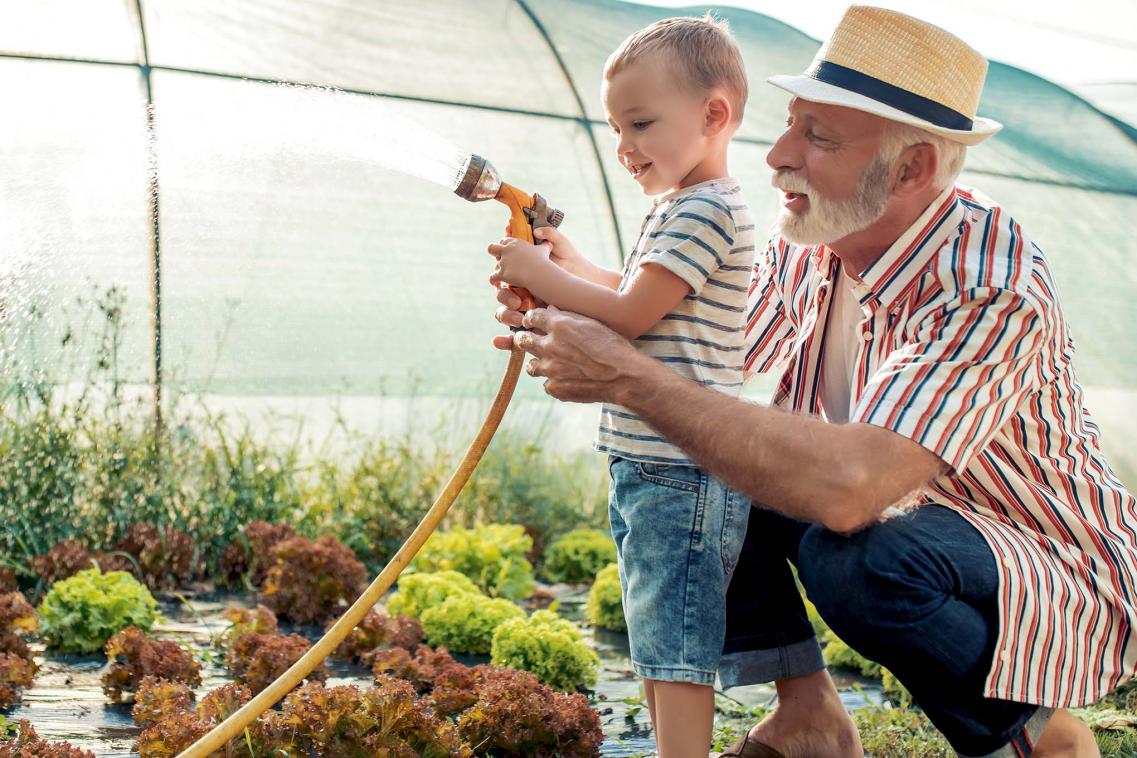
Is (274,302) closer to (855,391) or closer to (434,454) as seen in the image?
(434,454)

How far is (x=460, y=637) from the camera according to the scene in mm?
4168

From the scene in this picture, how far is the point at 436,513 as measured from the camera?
2629mm

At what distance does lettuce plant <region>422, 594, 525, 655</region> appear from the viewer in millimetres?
4168

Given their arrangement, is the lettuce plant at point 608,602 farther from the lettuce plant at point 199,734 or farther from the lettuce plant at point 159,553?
the lettuce plant at point 199,734

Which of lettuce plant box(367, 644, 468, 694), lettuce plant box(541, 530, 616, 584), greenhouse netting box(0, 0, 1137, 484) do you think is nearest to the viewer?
lettuce plant box(367, 644, 468, 694)

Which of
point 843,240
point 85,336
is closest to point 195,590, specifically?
point 85,336

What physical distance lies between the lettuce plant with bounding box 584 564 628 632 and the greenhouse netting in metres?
1.93

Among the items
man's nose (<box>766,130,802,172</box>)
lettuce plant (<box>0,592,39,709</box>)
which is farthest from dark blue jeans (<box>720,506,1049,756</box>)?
lettuce plant (<box>0,592,39,709</box>)

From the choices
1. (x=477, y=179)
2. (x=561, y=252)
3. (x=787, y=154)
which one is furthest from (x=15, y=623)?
(x=787, y=154)

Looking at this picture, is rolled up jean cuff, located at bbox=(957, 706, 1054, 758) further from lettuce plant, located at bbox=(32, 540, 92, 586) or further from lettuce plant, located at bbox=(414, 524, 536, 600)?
lettuce plant, located at bbox=(32, 540, 92, 586)

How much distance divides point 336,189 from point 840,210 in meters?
3.81

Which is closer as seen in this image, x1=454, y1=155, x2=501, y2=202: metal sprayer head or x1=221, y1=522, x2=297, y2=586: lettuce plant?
x1=454, y1=155, x2=501, y2=202: metal sprayer head

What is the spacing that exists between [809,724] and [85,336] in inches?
153

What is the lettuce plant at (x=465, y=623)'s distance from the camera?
13.7 feet
